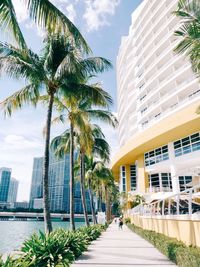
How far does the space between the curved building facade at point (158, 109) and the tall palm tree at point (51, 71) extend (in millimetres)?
9148

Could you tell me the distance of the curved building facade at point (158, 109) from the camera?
2741 cm

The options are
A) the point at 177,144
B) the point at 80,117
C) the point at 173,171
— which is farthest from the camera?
the point at 177,144

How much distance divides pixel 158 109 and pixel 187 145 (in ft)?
43.7

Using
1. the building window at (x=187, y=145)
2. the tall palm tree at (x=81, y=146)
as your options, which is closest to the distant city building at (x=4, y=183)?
the tall palm tree at (x=81, y=146)

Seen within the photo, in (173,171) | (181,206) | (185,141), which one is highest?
(185,141)

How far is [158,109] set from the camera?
3984 centimetres

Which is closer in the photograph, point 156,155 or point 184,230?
point 184,230

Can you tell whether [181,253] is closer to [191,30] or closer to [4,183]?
[191,30]

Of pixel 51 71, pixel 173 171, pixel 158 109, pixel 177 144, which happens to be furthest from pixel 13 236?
pixel 158 109

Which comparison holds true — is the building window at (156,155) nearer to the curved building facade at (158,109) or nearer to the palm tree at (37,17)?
the curved building facade at (158,109)

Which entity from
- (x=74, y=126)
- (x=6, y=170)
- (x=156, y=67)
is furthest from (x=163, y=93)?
(x=6, y=170)

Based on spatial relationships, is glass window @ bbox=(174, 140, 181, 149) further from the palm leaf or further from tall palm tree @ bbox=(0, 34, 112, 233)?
the palm leaf

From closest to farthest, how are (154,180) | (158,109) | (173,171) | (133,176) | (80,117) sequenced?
(80,117)
(173,171)
(154,180)
(158,109)
(133,176)

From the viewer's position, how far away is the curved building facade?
27.4m
